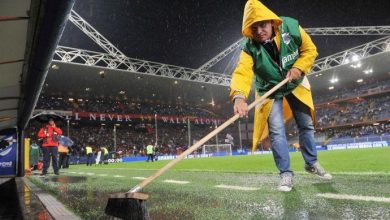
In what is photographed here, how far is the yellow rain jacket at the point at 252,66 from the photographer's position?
329 centimetres

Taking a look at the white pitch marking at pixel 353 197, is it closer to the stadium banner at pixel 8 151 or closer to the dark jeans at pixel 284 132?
the dark jeans at pixel 284 132

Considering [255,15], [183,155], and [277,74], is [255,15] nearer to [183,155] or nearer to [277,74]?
[277,74]

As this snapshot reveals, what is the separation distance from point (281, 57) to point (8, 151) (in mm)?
9730

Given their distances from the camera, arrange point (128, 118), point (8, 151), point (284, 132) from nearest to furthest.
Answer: point (284, 132) < point (8, 151) < point (128, 118)

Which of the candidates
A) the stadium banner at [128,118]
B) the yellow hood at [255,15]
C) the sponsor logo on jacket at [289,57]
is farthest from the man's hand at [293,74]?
the stadium banner at [128,118]

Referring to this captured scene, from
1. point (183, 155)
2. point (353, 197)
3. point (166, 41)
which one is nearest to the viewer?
point (353, 197)

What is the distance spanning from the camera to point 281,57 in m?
3.49

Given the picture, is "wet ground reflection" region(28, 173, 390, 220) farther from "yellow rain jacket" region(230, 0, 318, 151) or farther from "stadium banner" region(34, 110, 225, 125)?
"stadium banner" region(34, 110, 225, 125)

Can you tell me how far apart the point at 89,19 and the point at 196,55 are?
1110 cm

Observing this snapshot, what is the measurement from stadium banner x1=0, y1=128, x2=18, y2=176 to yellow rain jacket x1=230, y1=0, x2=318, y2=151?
9067 millimetres

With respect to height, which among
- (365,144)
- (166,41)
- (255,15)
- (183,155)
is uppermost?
(166,41)

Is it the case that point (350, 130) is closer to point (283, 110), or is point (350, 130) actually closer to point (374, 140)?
point (374, 140)

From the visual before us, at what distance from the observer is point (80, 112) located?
4203 cm

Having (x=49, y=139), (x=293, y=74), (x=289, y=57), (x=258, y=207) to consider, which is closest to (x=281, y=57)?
(x=289, y=57)
